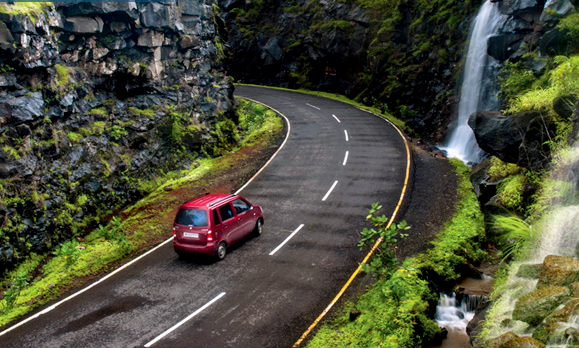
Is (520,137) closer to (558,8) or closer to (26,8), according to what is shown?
(558,8)

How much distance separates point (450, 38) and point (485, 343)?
2598 cm

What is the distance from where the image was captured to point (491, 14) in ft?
84.8

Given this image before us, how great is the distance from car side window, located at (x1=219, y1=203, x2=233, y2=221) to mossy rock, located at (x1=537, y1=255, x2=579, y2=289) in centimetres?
879

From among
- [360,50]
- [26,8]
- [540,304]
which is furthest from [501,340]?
[360,50]

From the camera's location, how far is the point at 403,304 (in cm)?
1084

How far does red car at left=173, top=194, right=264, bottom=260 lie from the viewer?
13.4 meters

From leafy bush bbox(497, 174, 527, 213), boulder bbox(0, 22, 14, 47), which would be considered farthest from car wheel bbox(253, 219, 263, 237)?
boulder bbox(0, 22, 14, 47)

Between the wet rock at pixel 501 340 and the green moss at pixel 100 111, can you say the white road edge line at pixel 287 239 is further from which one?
the green moss at pixel 100 111

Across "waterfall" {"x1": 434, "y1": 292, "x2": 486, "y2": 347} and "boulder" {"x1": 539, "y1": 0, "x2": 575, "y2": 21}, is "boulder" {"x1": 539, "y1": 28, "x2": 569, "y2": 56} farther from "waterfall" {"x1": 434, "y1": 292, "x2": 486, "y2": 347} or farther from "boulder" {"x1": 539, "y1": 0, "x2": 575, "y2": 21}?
"waterfall" {"x1": 434, "y1": 292, "x2": 486, "y2": 347}

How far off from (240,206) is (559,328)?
993cm

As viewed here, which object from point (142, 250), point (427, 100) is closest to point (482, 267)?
point (142, 250)

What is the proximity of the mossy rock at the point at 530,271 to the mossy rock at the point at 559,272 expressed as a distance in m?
0.64

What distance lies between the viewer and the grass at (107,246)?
41.7 feet

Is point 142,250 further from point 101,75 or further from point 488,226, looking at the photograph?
point 488,226
